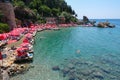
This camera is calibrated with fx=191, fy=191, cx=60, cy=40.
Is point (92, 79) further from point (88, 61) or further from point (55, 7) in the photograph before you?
point (55, 7)

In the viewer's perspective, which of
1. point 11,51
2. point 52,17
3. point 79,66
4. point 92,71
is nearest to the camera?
point 92,71

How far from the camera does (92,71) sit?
69.6 feet

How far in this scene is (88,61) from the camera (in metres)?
25.8

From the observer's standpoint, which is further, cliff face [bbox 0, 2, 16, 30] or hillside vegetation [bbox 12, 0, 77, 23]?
hillside vegetation [bbox 12, 0, 77, 23]

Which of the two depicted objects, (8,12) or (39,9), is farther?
(39,9)

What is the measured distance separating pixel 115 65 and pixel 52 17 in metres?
61.5

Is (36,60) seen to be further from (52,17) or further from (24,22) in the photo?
(52,17)

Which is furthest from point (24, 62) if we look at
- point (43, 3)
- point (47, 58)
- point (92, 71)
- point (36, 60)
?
point (43, 3)

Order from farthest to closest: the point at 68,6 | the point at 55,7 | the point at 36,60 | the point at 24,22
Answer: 1. the point at 68,6
2. the point at 55,7
3. the point at 24,22
4. the point at 36,60

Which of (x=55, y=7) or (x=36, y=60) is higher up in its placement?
(x=55, y=7)

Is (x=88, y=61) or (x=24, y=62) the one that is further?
(x=88, y=61)

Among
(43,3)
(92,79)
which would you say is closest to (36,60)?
(92,79)

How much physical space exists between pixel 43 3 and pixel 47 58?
64.2m

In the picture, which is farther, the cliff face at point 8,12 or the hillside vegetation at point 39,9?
the hillside vegetation at point 39,9
